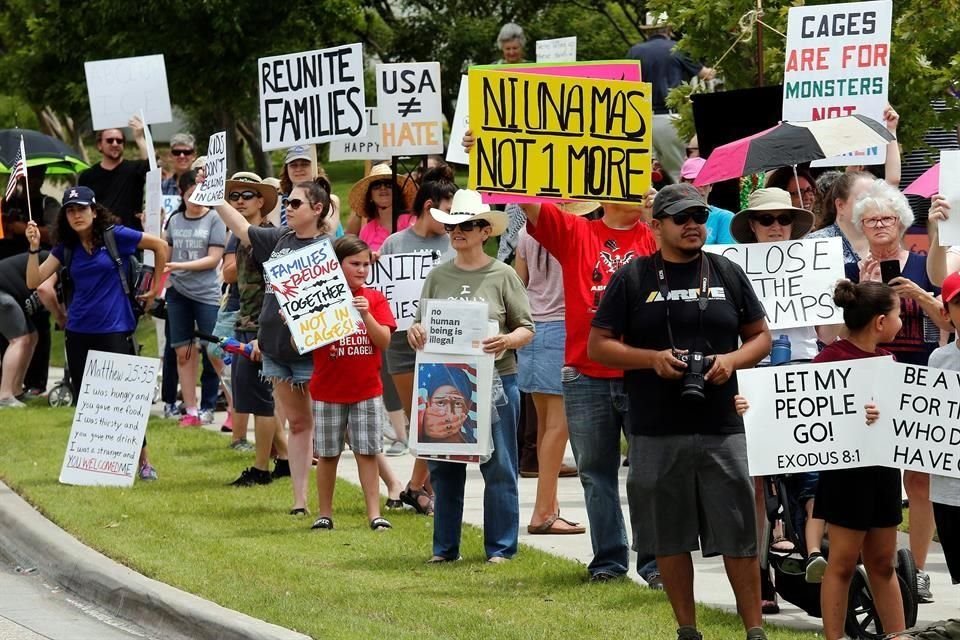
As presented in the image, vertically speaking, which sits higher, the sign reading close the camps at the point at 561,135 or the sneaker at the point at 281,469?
the sign reading close the camps at the point at 561,135

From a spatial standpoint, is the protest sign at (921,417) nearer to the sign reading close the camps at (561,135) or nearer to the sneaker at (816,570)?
the sneaker at (816,570)

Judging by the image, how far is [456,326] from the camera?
30.8 feet

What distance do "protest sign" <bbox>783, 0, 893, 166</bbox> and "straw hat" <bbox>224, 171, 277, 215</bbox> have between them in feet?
11.9

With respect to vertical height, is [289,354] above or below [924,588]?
above

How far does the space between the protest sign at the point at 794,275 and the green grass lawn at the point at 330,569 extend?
4.87 feet

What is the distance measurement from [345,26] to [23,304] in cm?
1011

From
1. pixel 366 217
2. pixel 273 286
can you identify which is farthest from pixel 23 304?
pixel 273 286

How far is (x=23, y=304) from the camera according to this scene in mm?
17734

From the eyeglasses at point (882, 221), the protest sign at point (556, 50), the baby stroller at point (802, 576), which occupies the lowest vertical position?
the baby stroller at point (802, 576)

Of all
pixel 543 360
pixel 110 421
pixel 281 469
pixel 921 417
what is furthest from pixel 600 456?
pixel 110 421

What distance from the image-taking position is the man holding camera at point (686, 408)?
733 cm

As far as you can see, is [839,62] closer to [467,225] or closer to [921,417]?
[467,225]

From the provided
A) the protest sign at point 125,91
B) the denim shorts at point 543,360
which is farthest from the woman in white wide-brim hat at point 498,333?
the protest sign at point 125,91

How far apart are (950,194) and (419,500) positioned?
4.31 m
